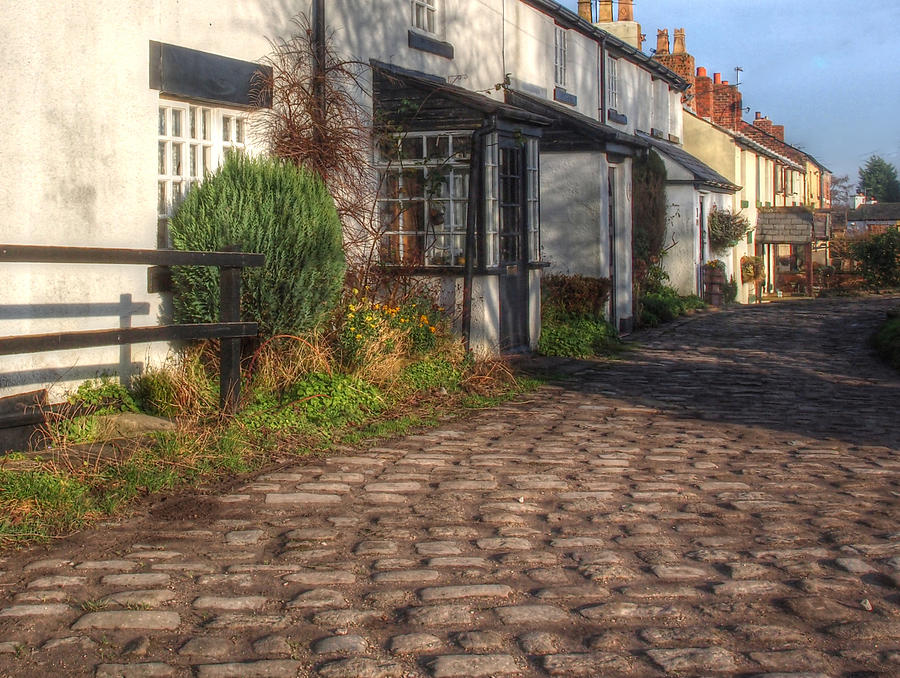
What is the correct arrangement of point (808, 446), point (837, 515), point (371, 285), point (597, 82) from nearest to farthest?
point (837, 515)
point (808, 446)
point (371, 285)
point (597, 82)

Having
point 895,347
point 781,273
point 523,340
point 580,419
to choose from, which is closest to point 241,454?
point 580,419

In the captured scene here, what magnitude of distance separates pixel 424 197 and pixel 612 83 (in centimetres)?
1110

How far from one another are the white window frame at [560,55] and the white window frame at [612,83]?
268cm

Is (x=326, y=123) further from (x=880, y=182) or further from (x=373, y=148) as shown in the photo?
(x=880, y=182)

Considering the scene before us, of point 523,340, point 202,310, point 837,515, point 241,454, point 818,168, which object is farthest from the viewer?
point 818,168

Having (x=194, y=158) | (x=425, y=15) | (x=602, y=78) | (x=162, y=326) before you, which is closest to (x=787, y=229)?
(x=602, y=78)

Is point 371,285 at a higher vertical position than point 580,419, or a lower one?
higher

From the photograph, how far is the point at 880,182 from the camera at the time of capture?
10719 cm

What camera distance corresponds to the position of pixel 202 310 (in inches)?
357

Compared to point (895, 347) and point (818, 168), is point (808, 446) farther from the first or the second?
point (818, 168)

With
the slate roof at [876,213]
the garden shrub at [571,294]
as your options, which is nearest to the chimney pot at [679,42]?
the garden shrub at [571,294]

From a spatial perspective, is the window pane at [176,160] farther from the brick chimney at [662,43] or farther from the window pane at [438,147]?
the brick chimney at [662,43]

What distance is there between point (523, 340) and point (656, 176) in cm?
1048

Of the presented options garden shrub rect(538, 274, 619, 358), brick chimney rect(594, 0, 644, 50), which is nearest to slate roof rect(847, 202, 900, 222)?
brick chimney rect(594, 0, 644, 50)
